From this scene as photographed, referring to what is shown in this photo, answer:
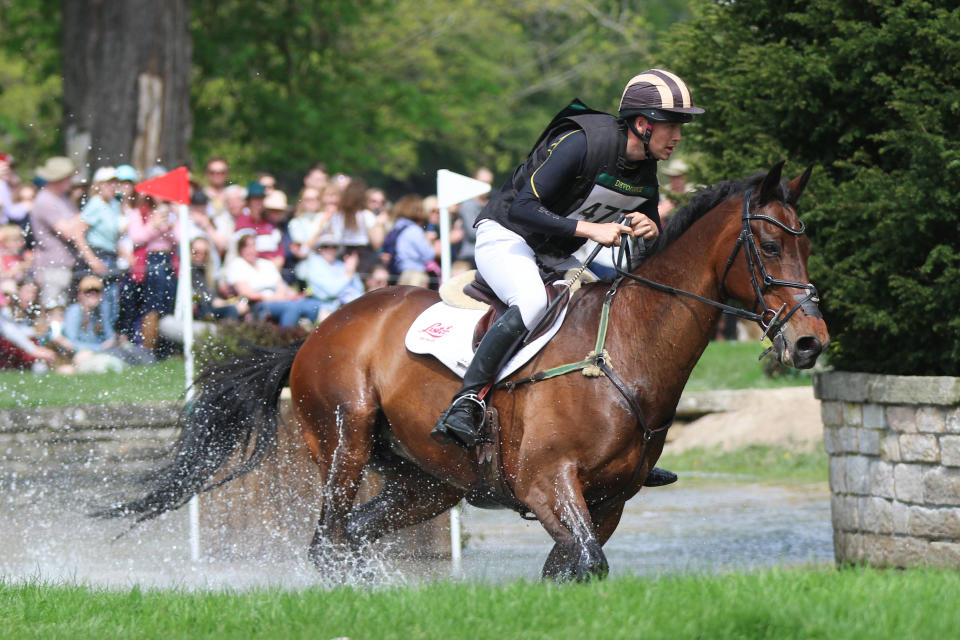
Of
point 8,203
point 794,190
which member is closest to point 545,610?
point 794,190

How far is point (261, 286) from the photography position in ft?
41.2

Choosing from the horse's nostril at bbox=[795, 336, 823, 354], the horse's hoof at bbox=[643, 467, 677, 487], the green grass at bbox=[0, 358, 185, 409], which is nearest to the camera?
the horse's nostril at bbox=[795, 336, 823, 354]

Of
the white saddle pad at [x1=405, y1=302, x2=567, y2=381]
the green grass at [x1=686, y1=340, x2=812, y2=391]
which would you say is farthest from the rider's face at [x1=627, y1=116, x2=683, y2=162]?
the green grass at [x1=686, y1=340, x2=812, y2=391]

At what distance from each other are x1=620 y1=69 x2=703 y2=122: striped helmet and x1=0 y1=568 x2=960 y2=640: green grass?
2.12m

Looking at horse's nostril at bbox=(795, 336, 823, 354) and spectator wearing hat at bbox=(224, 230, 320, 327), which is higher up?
horse's nostril at bbox=(795, 336, 823, 354)

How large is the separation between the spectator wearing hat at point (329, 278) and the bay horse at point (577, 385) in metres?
4.54

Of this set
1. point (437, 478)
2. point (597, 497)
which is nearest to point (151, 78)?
point (437, 478)

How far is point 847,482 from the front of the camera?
327 inches

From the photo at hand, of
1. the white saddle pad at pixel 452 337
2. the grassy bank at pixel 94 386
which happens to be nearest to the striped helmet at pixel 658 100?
the white saddle pad at pixel 452 337

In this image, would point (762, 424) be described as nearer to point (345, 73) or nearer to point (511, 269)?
point (511, 269)

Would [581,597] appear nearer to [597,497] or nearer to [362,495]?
[597,497]

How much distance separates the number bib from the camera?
639 cm

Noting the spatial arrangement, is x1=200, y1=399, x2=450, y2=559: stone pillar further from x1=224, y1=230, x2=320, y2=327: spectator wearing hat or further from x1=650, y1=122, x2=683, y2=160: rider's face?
x1=650, y1=122, x2=683, y2=160: rider's face

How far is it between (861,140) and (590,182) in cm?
263
